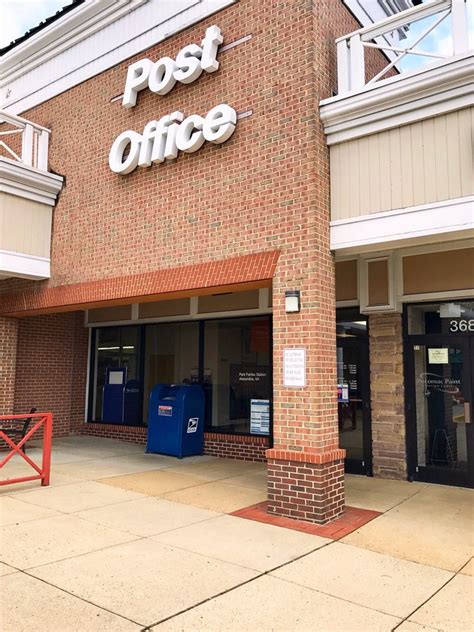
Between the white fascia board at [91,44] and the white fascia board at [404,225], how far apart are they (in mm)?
4122

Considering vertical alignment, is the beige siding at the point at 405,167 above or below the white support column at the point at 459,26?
below

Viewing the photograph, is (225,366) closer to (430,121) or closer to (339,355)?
(339,355)

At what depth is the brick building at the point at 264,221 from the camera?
6418mm

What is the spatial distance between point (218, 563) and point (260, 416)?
17.2ft

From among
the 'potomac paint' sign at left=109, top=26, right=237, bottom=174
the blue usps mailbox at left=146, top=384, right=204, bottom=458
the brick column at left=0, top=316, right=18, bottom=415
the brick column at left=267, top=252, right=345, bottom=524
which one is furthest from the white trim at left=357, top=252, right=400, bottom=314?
the brick column at left=0, top=316, right=18, bottom=415

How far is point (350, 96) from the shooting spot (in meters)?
6.64

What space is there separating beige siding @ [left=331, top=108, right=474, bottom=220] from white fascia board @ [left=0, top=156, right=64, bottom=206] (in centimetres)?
578

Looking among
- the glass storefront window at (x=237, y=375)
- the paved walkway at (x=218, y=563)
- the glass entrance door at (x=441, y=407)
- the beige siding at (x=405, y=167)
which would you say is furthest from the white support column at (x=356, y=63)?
the paved walkway at (x=218, y=563)

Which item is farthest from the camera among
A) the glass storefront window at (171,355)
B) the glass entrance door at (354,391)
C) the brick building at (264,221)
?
the glass storefront window at (171,355)

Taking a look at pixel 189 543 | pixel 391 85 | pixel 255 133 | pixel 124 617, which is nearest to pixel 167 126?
pixel 255 133

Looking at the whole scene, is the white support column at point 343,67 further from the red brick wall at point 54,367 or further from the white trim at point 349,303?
the red brick wall at point 54,367

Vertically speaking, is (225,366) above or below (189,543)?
above

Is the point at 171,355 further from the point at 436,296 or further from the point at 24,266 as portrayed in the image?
the point at 436,296

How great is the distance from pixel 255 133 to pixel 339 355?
3.94 meters
